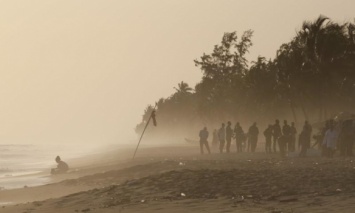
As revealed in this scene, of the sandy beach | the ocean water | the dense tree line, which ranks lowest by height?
the sandy beach

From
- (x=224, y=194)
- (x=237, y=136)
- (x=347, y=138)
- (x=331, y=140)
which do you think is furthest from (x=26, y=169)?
(x=224, y=194)

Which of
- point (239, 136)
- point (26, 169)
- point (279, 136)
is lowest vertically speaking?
point (26, 169)

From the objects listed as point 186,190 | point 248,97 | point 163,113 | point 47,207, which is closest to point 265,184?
point 186,190

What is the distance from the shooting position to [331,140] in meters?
26.6

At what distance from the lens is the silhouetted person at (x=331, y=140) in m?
26.3

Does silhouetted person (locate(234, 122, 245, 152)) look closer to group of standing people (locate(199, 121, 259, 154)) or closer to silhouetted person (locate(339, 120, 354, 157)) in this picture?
group of standing people (locate(199, 121, 259, 154))

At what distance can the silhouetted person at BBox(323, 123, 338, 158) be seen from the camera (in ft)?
86.4

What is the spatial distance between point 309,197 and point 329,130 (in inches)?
540

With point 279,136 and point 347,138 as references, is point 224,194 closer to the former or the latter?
point 347,138

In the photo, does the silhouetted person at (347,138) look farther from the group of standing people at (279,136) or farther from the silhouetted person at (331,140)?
the group of standing people at (279,136)

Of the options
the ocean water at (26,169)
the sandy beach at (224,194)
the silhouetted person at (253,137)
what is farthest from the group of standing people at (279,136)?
the sandy beach at (224,194)

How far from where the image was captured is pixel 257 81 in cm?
5606

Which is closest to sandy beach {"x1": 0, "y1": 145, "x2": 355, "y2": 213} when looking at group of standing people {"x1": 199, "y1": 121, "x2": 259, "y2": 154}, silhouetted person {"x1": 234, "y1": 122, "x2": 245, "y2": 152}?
group of standing people {"x1": 199, "y1": 121, "x2": 259, "y2": 154}

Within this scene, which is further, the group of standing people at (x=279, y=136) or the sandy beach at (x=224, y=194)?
the group of standing people at (x=279, y=136)
